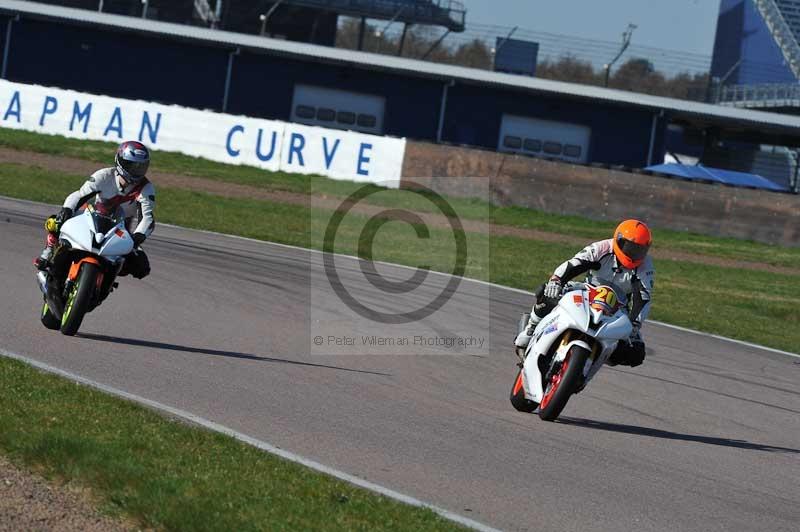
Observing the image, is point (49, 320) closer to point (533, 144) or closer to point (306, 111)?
point (306, 111)

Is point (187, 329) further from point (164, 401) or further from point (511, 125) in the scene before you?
point (511, 125)

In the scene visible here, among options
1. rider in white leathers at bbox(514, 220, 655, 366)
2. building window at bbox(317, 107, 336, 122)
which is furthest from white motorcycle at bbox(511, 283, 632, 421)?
building window at bbox(317, 107, 336, 122)

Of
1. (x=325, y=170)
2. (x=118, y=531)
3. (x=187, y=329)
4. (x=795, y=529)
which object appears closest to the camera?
(x=118, y=531)

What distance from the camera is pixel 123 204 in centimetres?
1038

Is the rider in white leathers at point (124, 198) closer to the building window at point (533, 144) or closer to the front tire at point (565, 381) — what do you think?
the front tire at point (565, 381)

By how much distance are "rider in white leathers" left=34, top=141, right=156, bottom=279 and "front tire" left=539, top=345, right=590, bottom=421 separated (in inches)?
137

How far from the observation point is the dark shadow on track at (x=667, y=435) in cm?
876

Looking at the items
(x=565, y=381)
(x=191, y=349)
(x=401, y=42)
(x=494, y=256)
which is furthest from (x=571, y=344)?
(x=401, y=42)

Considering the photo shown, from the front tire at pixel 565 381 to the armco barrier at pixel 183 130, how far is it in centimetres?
1993

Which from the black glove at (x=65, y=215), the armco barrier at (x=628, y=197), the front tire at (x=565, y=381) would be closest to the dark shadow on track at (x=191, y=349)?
the black glove at (x=65, y=215)

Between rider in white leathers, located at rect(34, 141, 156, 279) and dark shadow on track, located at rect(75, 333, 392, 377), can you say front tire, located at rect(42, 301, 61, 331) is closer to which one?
dark shadow on track, located at rect(75, 333, 392, 377)

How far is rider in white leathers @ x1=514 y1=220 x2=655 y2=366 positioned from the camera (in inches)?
343

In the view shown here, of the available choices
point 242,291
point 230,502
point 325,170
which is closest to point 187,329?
point 242,291

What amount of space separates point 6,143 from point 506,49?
71.2 ft
